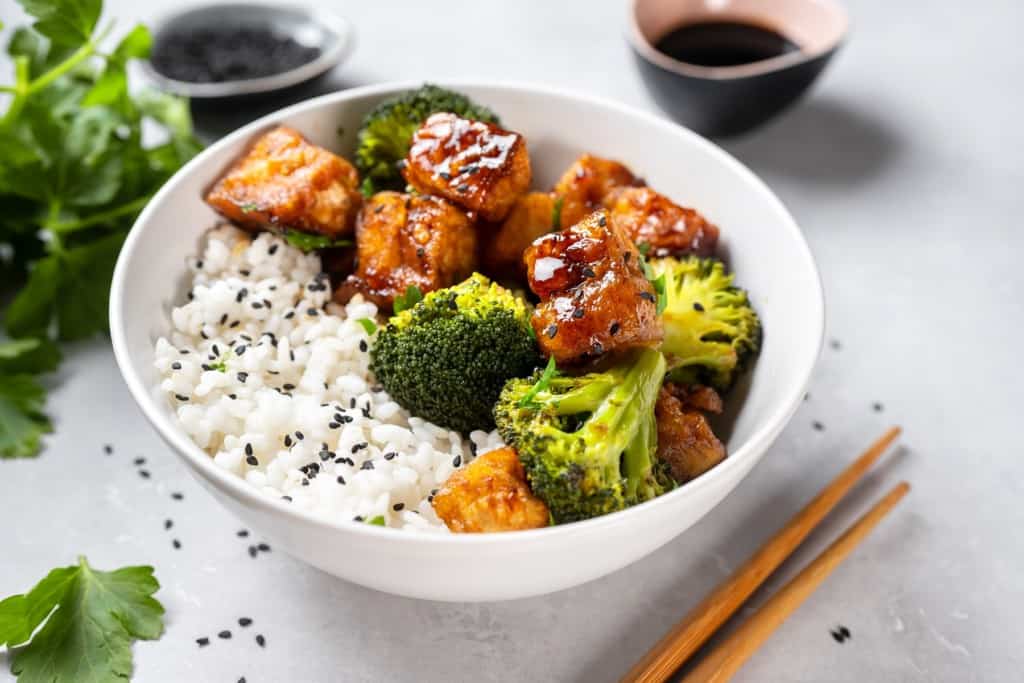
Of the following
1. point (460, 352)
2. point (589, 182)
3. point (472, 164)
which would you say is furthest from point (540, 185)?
point (460, 352)

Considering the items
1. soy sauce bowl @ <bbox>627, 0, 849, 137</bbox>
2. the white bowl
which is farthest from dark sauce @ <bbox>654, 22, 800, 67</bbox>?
the white bowl

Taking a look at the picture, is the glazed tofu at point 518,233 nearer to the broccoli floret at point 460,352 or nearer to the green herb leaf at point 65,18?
the broccoli floret at point 460,352

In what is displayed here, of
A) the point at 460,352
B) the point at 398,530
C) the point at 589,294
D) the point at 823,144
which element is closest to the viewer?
the point at 398,530

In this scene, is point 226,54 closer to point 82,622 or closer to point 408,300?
point 408,300

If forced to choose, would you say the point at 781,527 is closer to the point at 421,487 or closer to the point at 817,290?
the point at 817,290

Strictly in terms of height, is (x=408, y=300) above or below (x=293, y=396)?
above

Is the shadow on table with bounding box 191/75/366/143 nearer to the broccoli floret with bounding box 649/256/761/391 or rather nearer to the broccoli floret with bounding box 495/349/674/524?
the broccoli floret with bounding box 649/256/761/391
